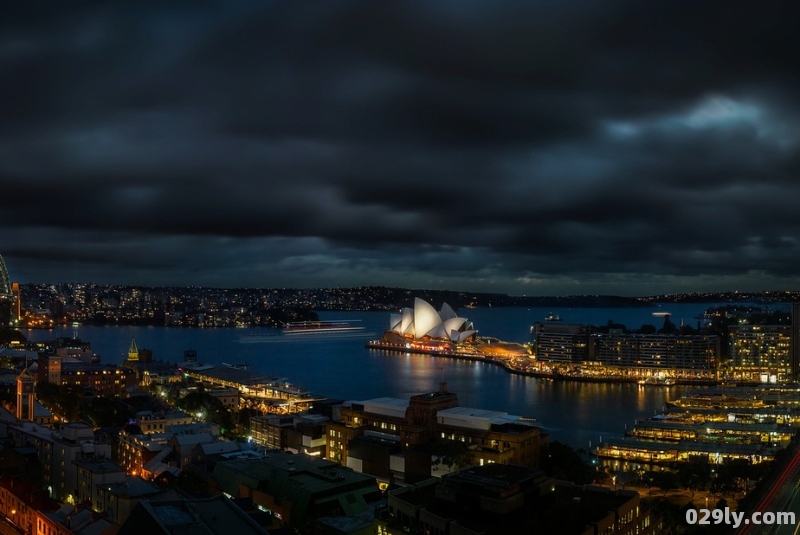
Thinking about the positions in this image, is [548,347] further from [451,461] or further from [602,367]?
[451,461]

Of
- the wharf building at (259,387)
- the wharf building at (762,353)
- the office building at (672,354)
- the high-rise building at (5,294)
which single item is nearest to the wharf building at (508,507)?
the wharf building at (259,387)

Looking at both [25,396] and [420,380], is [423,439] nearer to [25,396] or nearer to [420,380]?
[25,396]

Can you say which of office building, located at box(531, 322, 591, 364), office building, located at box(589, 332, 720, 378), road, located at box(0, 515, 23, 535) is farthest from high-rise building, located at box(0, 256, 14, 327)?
road, located at box(0, 515, 23, 535)

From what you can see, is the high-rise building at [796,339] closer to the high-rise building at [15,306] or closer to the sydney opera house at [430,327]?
the sydney opera house at [430,327]

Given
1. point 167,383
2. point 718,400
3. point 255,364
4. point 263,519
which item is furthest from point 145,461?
point 255,364

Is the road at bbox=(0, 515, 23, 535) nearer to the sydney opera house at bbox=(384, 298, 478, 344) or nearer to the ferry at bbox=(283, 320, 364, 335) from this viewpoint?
the sydney opera house at bbox=(384, 298, 478, 344)

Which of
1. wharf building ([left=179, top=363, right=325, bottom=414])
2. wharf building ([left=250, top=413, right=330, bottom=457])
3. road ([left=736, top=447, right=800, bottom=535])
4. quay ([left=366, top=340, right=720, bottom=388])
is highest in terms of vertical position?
road ([left=736, top=447, right=800, bottom=535])
